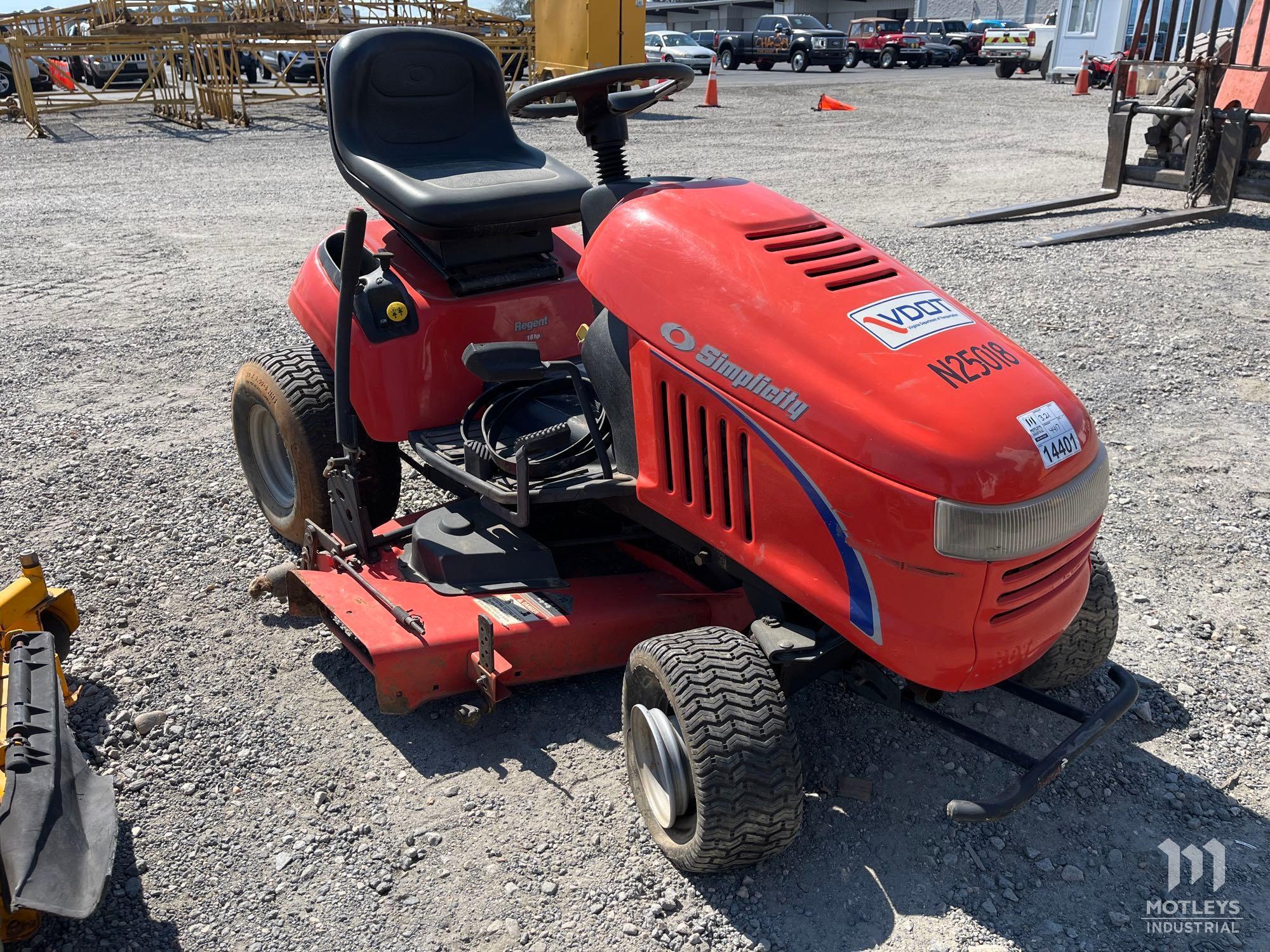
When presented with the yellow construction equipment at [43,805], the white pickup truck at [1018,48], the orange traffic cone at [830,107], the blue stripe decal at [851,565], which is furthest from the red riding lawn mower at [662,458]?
the white pickup truck at [1018,48]

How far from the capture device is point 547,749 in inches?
112

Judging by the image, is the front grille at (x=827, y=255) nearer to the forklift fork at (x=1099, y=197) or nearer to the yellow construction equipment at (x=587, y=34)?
the forklift fork at (x=1099, y=197)

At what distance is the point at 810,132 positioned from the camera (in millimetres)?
15328

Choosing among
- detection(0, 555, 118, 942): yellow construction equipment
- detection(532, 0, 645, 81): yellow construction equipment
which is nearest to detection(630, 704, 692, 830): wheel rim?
detection(0, 555, 118, 942): yellow construction equipment

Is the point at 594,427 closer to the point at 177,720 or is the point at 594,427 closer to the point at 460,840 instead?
the point at 460,840

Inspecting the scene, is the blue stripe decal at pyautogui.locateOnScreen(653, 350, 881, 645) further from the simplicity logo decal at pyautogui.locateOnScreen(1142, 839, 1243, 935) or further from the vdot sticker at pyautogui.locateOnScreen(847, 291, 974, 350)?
the simplicity logo decal at pyautogui.locateOnScreen(1142, 839, 1243, 935)

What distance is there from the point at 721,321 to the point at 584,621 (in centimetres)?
97

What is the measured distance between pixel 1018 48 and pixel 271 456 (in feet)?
88.0

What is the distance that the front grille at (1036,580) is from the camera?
7.13ft

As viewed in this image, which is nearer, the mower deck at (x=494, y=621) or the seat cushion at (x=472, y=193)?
the mower deck at (x=494, y=621)

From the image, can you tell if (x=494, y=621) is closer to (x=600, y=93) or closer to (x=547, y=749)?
(x=547, y=749)

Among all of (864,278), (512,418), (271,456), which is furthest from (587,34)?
(864,278)

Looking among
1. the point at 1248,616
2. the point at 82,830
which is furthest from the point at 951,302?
the point at 82,830

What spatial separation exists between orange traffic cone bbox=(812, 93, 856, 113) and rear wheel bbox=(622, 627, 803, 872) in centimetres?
1733
